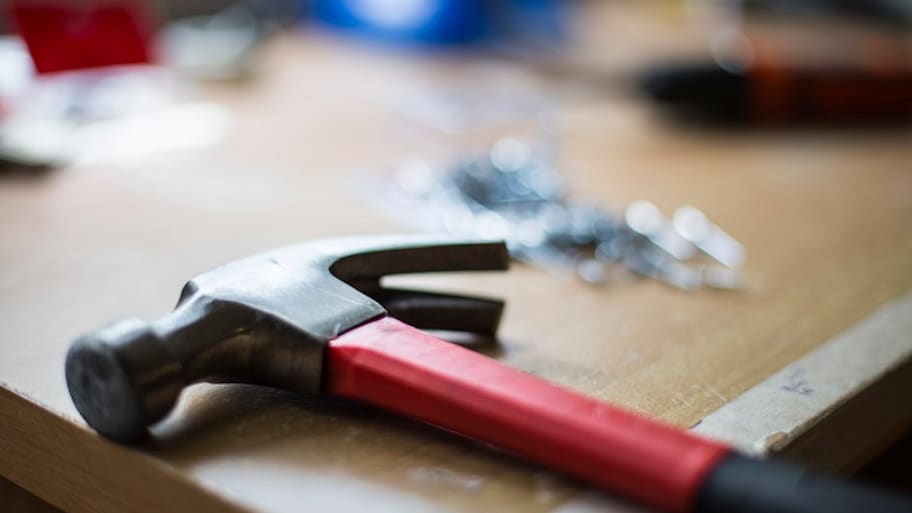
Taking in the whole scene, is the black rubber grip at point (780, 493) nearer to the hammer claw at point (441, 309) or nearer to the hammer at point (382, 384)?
the hammer at point (382, 384)

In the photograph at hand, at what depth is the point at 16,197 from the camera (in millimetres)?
789

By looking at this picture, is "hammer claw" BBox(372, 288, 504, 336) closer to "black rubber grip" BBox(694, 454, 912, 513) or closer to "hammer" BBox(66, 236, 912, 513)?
"hammer" BBox(66, 236, 912, 513)

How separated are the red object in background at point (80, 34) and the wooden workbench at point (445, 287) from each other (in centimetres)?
10

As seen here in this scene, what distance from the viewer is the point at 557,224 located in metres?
0.77

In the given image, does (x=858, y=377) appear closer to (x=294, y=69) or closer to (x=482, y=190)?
(x=482, y=190)

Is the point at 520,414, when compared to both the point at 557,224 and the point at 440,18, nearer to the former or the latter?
the point at 557,224

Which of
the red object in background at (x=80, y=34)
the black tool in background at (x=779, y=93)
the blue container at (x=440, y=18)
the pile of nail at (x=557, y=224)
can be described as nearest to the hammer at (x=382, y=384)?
the pile of nail at (x=557, y=224)

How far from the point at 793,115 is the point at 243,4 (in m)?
0.78

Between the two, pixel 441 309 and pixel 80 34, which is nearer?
pixel 441 309

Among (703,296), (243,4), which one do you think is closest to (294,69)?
(243,4)

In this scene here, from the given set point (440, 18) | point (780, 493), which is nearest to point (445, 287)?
point (780, 493)

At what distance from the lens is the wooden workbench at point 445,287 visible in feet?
1.44

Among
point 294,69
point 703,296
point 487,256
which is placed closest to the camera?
point 487,256

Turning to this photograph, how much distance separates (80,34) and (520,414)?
734 millimetres
